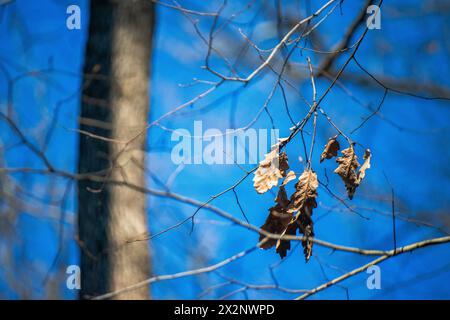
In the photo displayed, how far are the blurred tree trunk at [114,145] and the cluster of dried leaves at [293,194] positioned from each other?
64cm

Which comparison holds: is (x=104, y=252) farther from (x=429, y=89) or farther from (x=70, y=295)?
(x=429, y=89)

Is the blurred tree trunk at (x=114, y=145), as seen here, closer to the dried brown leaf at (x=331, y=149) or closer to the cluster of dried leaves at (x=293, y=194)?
the cluster of dried leaves at (x=293, y=194)

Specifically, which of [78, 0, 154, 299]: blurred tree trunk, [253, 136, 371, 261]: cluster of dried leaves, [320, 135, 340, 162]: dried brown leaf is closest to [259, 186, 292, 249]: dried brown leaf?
[253, 136, 371, 261]: cluster of dried leaves

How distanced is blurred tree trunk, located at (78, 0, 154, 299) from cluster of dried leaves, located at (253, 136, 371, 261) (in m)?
0.64

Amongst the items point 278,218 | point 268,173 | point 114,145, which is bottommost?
point 278,218

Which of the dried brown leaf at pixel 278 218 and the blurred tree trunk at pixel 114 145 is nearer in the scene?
the dried brown leaf at pixel 278 218

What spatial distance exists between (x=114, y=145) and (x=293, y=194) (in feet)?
2.73

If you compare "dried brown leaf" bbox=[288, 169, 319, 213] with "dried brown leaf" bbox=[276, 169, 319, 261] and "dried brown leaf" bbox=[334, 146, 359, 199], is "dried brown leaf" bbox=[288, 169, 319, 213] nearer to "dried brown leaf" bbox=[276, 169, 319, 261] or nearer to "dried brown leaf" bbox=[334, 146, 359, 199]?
"dried brown leaf" bbox=[276, 169, 319, 261]

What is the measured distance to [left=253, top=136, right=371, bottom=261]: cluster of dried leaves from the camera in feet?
6.15

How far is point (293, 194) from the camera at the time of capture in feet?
6.22

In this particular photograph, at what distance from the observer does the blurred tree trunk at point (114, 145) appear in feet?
7.31

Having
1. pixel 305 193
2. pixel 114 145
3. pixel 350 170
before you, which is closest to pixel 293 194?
pixel 305 193

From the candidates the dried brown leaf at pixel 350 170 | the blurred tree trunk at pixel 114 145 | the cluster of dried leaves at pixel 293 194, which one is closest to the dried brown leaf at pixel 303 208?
the cluster of dried leaves at pixel 293 194

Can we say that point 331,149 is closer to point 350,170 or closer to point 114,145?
point 350,170
